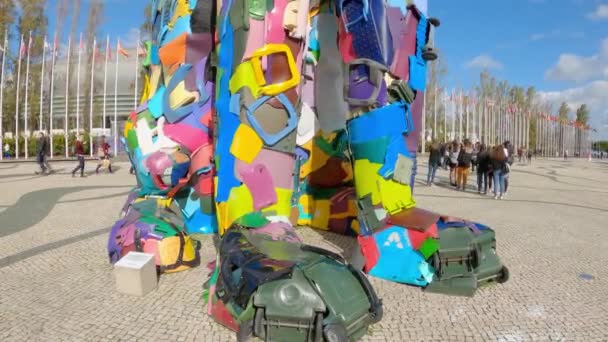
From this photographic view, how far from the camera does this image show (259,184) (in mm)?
3068

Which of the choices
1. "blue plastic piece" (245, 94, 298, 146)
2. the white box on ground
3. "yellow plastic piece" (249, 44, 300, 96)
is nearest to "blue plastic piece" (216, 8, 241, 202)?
"blue plastic piece" (245, 94, 298, 146)

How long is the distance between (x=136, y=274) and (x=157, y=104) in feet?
5.83

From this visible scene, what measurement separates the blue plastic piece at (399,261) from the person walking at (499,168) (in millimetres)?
7231

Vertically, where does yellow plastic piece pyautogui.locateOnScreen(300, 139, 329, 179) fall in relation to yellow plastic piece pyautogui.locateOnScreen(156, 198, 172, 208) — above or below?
above

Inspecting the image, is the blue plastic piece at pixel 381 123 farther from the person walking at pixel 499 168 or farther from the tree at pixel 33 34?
the tree at pixel 33 34

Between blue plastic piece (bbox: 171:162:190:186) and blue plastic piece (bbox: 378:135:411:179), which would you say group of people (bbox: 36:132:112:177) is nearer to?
blue plastic piece (bbox: 171:162:190:186)

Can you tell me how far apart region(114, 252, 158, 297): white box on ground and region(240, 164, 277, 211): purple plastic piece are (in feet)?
2.85

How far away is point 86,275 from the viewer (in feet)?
12.0

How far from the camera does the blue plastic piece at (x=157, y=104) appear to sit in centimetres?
415

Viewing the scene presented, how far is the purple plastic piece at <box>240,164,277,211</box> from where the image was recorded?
3.05 meters

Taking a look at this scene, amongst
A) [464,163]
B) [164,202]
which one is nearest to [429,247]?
[164,202]

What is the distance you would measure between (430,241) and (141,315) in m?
1.95

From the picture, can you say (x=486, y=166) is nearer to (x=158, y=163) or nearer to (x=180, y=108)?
(x=180, y=108)

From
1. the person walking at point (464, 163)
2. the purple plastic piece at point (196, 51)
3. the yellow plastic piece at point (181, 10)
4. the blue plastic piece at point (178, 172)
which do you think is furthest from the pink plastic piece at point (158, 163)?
the person walking at point (464, 163)
